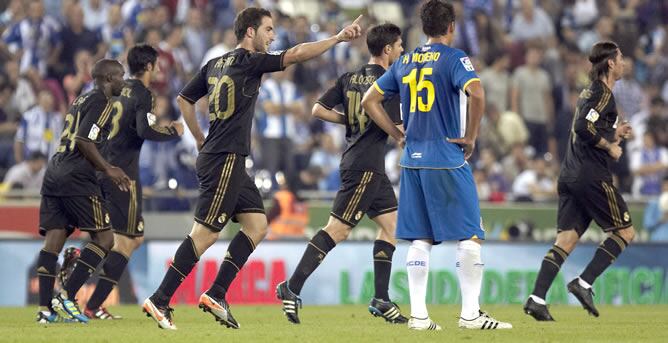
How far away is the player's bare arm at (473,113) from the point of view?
10.9 m

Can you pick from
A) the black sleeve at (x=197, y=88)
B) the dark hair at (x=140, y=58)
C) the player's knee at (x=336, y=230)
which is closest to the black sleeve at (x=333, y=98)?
the player's knee at (x=336, y=230)

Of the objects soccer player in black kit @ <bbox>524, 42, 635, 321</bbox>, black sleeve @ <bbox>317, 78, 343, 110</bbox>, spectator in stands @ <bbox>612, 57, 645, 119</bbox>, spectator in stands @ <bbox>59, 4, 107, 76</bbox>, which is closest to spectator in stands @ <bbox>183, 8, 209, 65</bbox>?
spectator in stands @ <bbox>59, 4, 107, 76</bbox>

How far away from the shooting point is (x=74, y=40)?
2267 centimetres

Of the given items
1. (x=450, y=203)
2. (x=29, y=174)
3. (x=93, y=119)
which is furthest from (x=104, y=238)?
(x=29, y=174)

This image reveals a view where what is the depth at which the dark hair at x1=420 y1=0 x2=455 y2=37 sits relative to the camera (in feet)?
36.6

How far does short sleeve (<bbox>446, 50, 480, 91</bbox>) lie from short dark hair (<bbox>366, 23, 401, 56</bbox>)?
2.17m

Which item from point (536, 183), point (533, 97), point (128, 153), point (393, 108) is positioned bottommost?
point (536, 183)

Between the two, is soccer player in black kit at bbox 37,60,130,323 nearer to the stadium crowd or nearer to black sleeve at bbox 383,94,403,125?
black sleeve at bbox 383,94,403,125

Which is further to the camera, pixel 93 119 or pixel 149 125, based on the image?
pixel 149 125

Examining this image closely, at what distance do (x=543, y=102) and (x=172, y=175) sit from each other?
700 centimetres

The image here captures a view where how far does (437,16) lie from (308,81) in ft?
41.8

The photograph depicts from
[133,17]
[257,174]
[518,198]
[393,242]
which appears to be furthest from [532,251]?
[133,17]

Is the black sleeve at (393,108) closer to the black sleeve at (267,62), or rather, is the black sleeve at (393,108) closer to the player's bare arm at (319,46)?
the black sleeve at (267,62)

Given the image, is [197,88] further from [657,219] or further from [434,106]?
[657,219]
